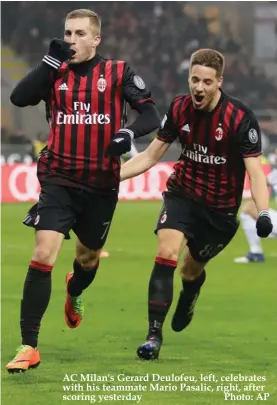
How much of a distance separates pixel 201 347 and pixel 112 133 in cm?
175

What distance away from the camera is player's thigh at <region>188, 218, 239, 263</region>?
7285 mm

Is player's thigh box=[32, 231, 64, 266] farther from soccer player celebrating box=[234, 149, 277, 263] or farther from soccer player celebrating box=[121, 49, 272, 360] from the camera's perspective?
soccer player celebrating box=[234, 149, 277, 263]

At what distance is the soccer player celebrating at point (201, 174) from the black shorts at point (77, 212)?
375mm

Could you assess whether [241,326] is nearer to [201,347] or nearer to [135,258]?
[201,347]

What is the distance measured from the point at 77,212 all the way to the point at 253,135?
125cm

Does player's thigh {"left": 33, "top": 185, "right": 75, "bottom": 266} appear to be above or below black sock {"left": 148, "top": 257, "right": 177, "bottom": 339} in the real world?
above

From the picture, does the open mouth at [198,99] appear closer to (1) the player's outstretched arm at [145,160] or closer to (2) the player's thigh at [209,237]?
(1) the player's outstretched arm at [145,160]

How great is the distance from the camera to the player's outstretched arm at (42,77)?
657 centimetres

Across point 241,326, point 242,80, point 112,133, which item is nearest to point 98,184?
point 112,133

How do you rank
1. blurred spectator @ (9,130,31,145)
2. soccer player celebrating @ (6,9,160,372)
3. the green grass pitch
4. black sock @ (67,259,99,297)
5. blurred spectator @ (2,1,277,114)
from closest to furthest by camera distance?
1. the green grass pitch
2. soccer player celebrating @ (6,9,160,372)
3. black sock @ (67,259,99,297)
4. blurred spectator @ (9,130,31,145)
5. blurred spectator @ (2,1,277,114)

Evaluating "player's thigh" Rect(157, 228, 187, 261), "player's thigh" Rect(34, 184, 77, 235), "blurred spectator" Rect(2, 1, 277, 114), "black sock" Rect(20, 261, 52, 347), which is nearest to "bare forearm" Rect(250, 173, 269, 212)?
"player's thigh" Rect(157, 228, 187, 261)

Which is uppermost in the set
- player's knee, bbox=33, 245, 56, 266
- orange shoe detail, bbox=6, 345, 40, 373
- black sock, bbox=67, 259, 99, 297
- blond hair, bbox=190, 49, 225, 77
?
blond hair, bbox=190, 49, 225, 77

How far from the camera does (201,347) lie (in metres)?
7.54

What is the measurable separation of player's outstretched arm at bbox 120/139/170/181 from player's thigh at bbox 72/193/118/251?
0.29m
